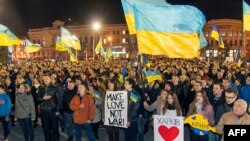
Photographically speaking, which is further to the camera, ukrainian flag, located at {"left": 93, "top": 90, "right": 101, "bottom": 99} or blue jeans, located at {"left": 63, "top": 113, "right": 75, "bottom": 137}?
ukrainian flag, located at {"left": 93, "top": 90, "right": 101, "bottom": 99}

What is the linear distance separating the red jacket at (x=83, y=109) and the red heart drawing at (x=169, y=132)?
8.73ft

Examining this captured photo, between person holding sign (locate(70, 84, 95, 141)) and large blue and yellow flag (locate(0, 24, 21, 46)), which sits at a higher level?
large blue and yellow flag (locate(0, 24, 21, 46))

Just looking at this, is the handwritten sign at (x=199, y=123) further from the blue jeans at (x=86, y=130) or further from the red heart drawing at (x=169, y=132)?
the blue jeans at (x=86, y=130)

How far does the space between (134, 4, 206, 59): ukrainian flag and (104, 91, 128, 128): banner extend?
1.04m

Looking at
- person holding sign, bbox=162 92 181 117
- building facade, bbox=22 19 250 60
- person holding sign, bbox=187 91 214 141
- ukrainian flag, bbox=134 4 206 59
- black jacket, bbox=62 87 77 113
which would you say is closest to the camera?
person holding sign, bbox=187 91 214 141

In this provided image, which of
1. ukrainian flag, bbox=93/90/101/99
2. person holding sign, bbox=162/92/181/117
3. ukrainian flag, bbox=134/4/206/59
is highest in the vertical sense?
ukrainian flag, bbox=134/4/206/59

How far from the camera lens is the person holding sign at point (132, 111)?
8.18m

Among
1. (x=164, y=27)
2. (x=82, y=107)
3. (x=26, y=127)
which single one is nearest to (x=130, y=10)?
(x=164, y=27)

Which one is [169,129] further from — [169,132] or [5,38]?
[5,38]

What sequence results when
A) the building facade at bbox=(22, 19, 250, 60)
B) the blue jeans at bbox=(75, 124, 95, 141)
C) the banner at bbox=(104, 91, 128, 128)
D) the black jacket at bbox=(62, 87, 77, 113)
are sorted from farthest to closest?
the building facade at bbox=(22, 19, 250, 60) < the black jacket at bbox=(62, 87, 77, 113) < the blue jeans at bbox=(75, 124, 95, 141) < the banner at bbox=(104, 91, 128, 128)

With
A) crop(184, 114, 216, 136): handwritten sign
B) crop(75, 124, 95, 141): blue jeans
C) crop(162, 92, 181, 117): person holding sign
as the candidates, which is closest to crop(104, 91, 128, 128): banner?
crop(75, 124, 95, 141): blue jeans

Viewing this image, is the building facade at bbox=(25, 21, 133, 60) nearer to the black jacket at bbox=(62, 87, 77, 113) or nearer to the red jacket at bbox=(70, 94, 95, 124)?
the black jacket at bbox=(62, 87, 77, 113)

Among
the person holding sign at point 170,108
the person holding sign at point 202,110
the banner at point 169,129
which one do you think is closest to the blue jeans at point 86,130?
the person holding sign at point 170,108

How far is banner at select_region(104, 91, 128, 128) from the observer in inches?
319
